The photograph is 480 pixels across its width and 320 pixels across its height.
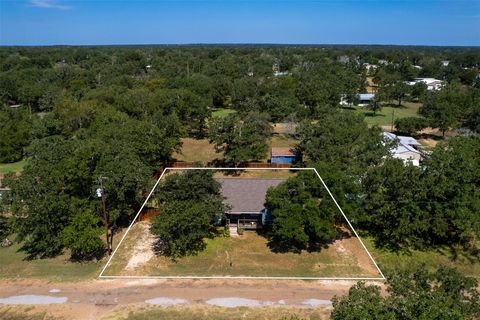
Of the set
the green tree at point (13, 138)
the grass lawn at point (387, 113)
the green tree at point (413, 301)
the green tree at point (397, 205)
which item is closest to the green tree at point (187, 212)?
the green tree at point (397, 205)

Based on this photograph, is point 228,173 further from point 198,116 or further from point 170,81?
point 170,81

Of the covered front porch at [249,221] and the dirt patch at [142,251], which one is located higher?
the covered front porch at [249,221]

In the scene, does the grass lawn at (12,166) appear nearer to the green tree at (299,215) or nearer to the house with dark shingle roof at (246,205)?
the house with dark shingle roof at (246,205)

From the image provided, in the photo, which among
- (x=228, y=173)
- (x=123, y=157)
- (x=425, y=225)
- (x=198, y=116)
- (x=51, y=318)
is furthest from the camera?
(x=198, y=116)

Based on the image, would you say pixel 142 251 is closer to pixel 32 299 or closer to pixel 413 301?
pixel 32 299

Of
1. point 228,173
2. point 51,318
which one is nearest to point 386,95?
point 228,173

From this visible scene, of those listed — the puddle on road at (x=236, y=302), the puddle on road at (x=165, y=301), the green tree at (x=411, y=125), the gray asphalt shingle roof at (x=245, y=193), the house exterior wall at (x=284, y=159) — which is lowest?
the puddle on road at (x=165, y=301)

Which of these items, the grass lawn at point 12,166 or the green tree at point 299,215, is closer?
the green tree at point 299,215
